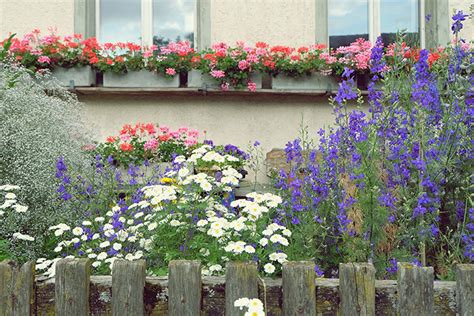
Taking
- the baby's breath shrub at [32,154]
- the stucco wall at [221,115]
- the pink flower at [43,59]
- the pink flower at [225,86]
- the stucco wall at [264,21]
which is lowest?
the baby's breath shrub at [32,154]

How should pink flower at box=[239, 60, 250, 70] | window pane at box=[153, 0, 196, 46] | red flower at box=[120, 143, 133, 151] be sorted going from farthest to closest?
window pane at box=[153, 0, 196, 46], pink flower at box=[239, 60, 250, 70], red flower at box=[120, 143, 133, 151]

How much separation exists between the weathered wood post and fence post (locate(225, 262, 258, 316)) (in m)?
0.65

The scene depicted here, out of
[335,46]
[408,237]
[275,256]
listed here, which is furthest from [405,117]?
[335,46]

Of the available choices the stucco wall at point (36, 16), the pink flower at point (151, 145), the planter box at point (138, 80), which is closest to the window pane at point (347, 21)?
the planter box at point (138, 80)

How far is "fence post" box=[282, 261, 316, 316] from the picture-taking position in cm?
191

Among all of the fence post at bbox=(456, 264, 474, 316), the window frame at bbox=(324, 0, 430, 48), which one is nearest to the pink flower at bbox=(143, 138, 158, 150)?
the window frame at bbox=(324, 0, 430, 48)

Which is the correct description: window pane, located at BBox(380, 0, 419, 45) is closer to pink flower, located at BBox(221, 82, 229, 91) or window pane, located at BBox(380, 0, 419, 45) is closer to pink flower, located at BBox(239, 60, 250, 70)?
pink flower, located at BBox(239, 60, 250, 70)

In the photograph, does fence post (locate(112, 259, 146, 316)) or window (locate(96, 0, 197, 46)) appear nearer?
fence post (locate(112, 259, 146, 316))

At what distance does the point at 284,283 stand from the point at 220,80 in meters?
4.66

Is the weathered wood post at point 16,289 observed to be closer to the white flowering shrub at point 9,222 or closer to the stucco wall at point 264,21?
the white flowering shrub at point 9,222

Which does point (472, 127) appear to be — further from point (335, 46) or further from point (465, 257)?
point (335, 46)

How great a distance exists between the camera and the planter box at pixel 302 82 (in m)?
6.46

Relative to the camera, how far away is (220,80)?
641cm

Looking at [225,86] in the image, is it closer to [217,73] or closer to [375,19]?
[217,73]
